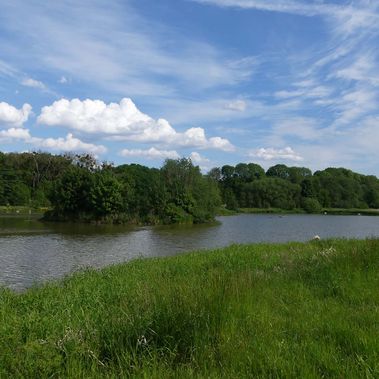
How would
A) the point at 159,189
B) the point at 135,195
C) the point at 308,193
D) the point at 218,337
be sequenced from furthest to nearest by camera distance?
1. the point at 308,193
2. the point at 159,189
3. the point at 135,195
4. the point at 218,337

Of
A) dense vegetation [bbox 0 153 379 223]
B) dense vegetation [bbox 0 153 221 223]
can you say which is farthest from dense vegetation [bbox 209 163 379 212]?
dense vegetation [bbox 0 153 221 223]

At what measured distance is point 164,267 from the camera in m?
15.7

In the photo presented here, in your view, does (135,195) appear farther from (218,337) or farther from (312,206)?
(312,206)

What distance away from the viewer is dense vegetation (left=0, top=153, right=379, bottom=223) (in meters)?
69.0

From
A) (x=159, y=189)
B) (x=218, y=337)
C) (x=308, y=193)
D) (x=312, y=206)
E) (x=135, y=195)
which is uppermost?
(x=308, y=193)

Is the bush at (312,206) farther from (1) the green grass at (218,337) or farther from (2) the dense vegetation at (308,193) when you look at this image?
(1) the green grass at (218,337)

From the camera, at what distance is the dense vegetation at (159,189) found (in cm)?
6900

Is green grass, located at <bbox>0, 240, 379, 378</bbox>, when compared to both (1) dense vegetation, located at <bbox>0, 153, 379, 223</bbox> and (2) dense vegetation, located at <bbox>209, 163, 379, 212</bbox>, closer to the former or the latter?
(1) dense vegetation, located at <bbox>0, 153, 379, 223</bbox>

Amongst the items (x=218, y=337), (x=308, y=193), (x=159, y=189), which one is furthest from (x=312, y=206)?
(x=218, y=337)

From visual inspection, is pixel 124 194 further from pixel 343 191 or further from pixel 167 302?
pixel 343 191

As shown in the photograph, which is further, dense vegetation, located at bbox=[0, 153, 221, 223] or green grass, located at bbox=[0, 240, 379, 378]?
dense vegetation, located at bbox=[0, 153, 221, 223]

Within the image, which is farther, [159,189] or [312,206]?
[312,206]

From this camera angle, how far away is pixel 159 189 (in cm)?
7162

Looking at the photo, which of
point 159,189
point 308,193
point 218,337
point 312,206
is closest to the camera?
point 218,337
